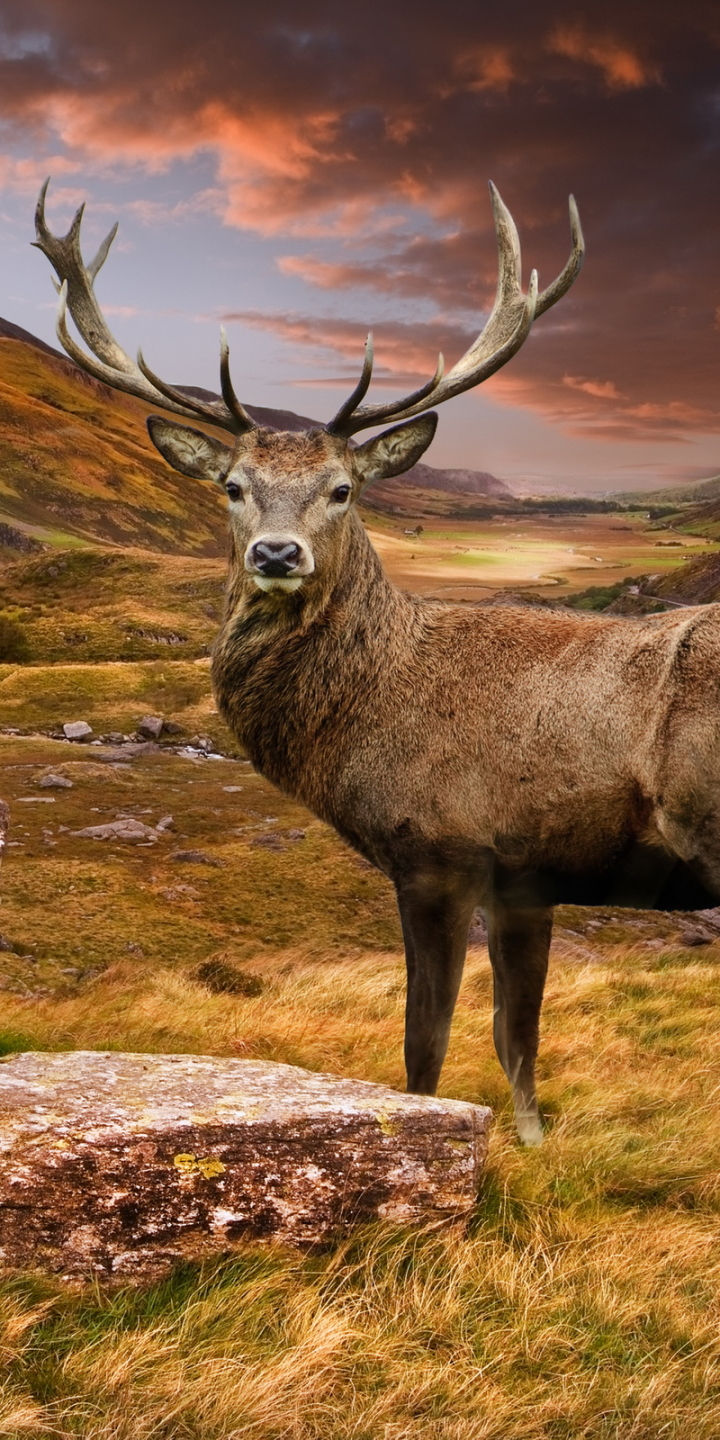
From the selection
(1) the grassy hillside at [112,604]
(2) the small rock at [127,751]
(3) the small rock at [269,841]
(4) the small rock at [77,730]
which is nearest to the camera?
(3) the small rock at [269,841]

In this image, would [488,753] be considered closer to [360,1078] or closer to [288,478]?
[288,478]

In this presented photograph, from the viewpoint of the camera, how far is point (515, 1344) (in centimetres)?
384

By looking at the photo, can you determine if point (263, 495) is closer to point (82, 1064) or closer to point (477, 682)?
point (477, 682)

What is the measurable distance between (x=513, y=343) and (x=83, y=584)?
4377 centimetres

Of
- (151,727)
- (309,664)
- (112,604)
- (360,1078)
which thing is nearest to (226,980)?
(360,1078)

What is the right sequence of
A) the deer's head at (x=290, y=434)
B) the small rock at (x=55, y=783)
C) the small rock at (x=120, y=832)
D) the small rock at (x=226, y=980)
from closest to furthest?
the deer's head at (x=290, y=434) → the small rock at (x=226, y=980) → the small rock at (x=120, y=832) → the small rock at (x=55, y=783)

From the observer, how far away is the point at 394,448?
6578 mm

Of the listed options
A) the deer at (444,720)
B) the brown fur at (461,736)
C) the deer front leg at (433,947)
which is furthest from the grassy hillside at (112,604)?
the deer front leg at (433,947)

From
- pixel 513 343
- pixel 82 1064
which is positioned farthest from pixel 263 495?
pixel 82 1064

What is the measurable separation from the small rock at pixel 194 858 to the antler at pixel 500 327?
10.7 m

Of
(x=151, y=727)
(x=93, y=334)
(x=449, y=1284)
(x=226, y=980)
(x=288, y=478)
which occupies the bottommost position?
(x=151, y=727)

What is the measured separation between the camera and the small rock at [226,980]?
991 cm

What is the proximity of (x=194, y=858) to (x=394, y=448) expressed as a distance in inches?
430

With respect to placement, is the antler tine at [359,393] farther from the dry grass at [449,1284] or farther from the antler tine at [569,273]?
the dry grass at [449,1284]
